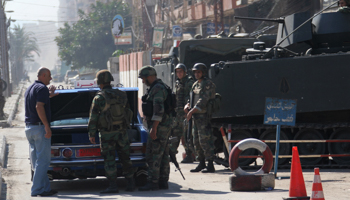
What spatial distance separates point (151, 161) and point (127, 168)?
0.40m

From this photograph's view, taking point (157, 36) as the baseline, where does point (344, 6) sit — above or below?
below

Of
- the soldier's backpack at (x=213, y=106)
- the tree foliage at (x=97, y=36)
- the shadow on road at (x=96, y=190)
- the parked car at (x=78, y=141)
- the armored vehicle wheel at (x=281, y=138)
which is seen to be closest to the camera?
the shadow on road at (x=96, y=190)

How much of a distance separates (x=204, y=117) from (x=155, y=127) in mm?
2311

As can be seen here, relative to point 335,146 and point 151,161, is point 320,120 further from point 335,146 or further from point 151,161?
point 151,161

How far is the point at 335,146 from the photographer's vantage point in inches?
424

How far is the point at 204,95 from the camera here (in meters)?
10.1

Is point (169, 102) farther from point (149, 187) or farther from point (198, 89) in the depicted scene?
point (198, 89)

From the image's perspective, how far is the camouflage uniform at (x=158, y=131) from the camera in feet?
26.6

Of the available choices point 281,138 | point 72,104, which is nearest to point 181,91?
point 281,138

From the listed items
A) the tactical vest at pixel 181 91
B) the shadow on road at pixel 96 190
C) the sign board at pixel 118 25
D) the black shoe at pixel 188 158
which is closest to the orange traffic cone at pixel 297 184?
the shadow on road at pixel 96 190

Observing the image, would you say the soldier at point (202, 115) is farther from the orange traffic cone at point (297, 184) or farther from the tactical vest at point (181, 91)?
the orange traffic cone at point (297, 184)

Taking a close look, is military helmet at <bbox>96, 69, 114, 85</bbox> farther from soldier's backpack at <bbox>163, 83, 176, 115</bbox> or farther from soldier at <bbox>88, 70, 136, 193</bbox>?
soldier's backpack at <bbox>163, 83, 176, 115</bbox>

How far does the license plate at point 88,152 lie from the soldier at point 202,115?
2.50 m

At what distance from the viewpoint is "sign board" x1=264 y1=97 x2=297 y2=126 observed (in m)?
9.23
